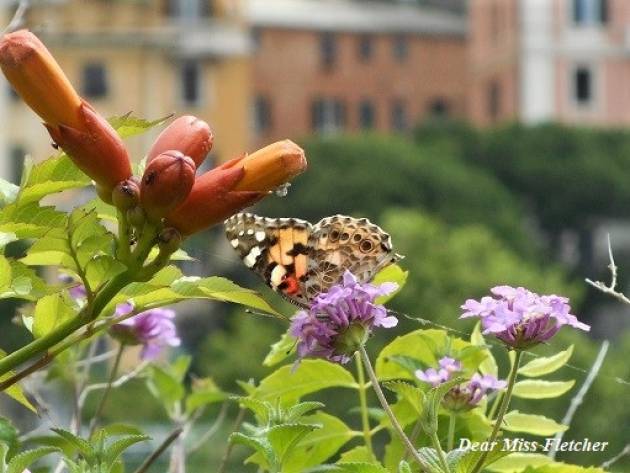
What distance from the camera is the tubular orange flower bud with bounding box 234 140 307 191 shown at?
600 mm

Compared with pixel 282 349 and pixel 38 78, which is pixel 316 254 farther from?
pixel 38 78

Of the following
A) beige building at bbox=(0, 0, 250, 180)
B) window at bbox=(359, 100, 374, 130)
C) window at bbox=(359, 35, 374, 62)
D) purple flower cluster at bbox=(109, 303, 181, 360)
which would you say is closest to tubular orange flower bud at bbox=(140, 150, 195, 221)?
purple flower cluster at bbox=(109, 303, 181, 360)

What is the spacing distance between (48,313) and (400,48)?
28086 millimetres

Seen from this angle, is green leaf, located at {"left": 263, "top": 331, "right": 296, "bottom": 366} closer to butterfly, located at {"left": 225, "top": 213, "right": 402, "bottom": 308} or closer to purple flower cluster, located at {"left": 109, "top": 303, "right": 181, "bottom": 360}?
butterfly, located at {"left": 225, "top": 213, "right": 402, "bottom": 308}

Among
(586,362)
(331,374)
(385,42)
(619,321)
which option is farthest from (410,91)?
(331,374)

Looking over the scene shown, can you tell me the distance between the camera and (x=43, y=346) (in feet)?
1.97

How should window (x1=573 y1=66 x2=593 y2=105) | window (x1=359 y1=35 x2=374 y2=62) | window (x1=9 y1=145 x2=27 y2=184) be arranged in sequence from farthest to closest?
1. window (x1=359 y1=35 x2=374 y2=62)
2. window (x1=573 y1=66 x2=593 y2=105)
3. window (x1=9 y1=145 x2=27 y2=184)

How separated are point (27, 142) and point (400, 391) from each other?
21.5m

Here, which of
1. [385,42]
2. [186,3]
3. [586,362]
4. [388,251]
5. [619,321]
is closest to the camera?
[388,251]

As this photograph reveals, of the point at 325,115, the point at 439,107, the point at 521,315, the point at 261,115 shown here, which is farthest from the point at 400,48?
the point at 521,315

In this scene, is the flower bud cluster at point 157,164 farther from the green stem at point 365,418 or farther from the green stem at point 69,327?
the green stem at point 365,418

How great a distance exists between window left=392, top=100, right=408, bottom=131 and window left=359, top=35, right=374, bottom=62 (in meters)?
1.24

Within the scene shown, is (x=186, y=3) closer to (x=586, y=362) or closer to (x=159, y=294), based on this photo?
(x=586, y=362)

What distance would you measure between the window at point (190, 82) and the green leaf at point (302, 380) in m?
22.9
